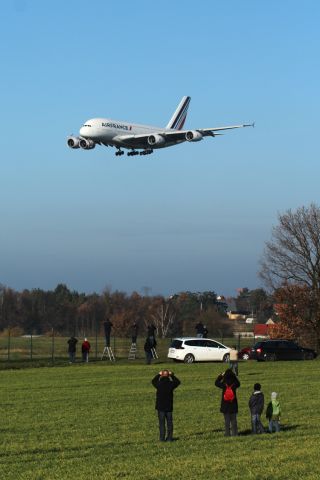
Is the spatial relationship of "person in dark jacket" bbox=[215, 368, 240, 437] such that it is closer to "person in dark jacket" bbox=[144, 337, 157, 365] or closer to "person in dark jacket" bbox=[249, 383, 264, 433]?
"person in dark jacket" bbox=[249, 383, 264, 433]

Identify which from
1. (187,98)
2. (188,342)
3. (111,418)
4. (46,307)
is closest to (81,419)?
(111,418)

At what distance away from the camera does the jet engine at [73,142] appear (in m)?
63.6

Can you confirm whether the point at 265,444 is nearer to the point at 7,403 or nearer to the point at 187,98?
the point at 7,403

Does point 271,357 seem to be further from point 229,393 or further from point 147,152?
point 229,393

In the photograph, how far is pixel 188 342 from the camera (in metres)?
49.2

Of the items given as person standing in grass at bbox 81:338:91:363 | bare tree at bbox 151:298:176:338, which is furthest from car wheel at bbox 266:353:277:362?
bare tree at bbox 151:298:176:338

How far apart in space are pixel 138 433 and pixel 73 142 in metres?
44.7

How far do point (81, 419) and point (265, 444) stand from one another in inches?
283

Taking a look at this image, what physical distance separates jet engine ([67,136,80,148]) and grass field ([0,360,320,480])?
27.3 meters

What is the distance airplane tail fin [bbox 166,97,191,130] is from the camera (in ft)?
300

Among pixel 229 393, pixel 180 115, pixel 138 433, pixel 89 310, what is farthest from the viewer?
pixel 89 310

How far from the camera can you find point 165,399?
A: 63.4 ft

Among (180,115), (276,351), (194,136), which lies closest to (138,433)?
(276,351)

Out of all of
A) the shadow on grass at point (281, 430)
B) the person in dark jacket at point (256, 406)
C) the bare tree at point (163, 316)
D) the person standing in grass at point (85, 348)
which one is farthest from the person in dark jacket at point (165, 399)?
the bare tree at point (163, 316)
